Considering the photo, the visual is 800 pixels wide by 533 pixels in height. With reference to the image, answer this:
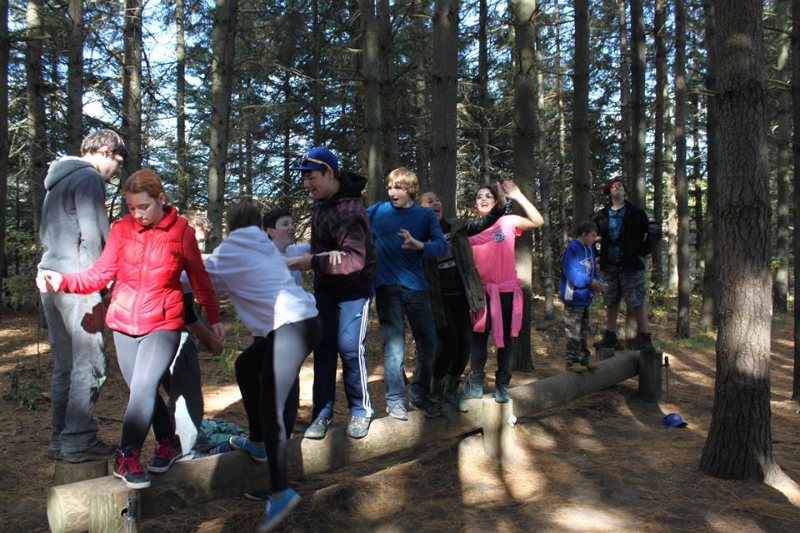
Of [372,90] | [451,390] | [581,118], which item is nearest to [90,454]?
[451,390]

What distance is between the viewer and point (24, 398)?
22.2ft

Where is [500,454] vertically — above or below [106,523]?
below

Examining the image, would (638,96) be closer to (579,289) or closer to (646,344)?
(646,344)

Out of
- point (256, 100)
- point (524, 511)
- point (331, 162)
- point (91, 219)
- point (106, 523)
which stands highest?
point (256, 100)

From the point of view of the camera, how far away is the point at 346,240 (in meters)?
3.80

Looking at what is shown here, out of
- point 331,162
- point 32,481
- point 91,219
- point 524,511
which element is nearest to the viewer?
point 91,219

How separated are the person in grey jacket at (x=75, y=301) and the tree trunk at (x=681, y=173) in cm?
1196

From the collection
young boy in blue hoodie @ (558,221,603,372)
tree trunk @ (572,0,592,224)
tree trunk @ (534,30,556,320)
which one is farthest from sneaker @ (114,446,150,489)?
tree trunk @ (534,30,556,320)

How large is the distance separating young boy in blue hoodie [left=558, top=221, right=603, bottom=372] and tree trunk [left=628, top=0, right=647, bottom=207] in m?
6.58

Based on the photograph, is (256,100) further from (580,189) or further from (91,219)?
(91,219)

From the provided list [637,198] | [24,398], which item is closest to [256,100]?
[637,198]

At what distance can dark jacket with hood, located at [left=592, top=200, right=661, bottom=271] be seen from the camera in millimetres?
7477

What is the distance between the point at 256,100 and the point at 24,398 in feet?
35.9

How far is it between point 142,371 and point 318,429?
127cm
